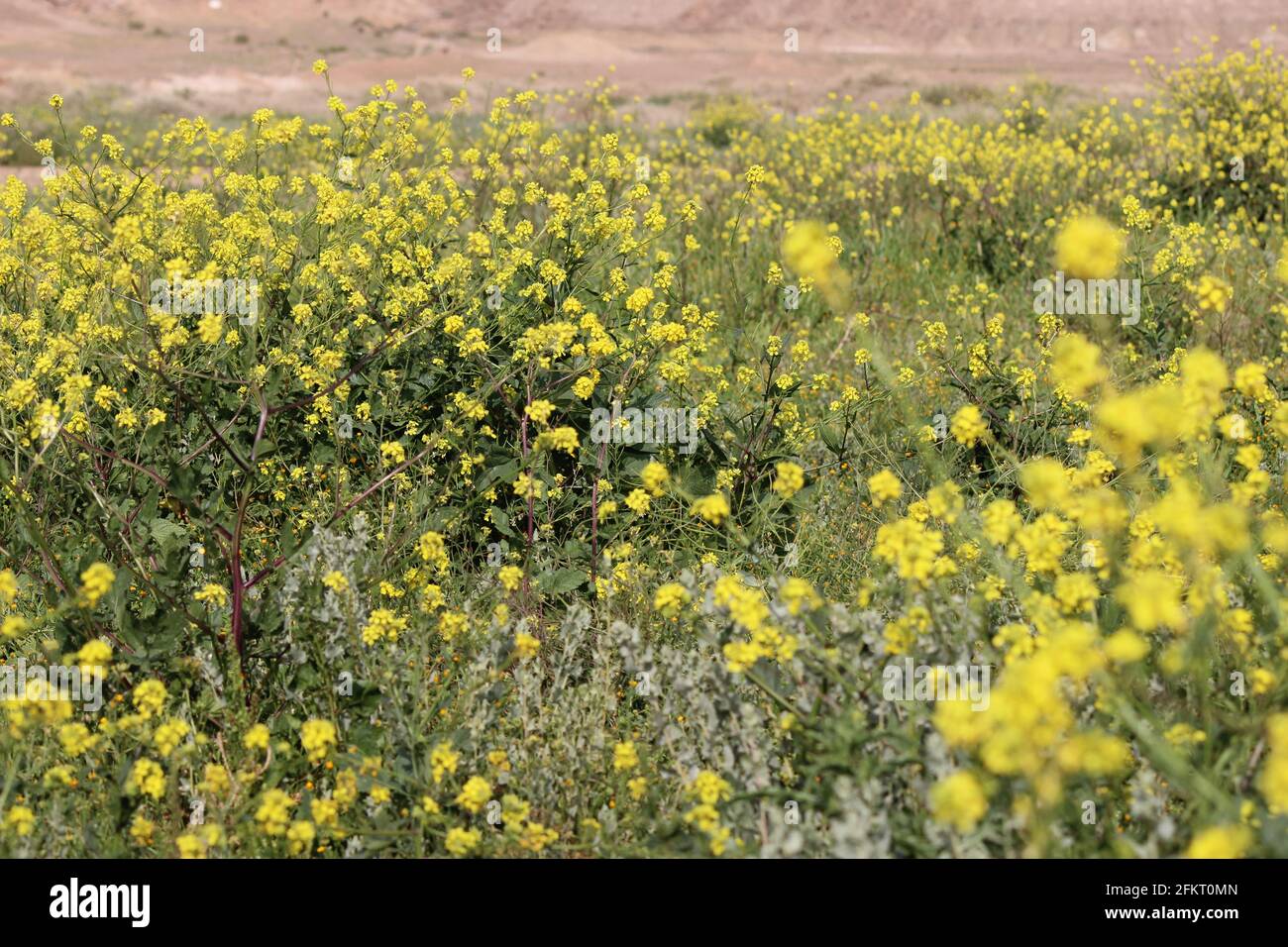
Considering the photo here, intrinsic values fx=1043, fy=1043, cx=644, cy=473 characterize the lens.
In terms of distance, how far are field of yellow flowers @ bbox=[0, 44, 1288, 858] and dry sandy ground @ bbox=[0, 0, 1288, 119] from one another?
2493 cm

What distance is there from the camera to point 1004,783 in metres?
1.87

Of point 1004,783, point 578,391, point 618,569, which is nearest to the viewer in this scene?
point 1004,783

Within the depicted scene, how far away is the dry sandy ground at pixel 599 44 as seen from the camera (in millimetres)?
32969

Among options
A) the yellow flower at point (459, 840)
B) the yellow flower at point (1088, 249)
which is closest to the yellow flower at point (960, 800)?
the yellow flower at point (1088, 249)

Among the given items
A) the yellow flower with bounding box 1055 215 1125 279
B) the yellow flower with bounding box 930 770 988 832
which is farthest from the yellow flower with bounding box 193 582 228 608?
the yellow flower with bounding box 1055 215 1125 279

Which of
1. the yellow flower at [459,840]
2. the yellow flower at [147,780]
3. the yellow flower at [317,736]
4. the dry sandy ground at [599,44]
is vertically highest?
the dry sandy ground at [599,44]

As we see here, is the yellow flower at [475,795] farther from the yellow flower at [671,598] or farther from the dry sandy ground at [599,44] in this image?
the dry sandy ground at [599,44]

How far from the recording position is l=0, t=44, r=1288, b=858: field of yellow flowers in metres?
2.03

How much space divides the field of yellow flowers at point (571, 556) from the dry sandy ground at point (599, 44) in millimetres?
24926

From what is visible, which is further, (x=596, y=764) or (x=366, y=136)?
(x=366, y=136)

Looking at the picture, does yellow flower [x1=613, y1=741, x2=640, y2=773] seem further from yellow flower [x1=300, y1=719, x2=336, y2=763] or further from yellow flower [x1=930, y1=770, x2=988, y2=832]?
yellow flower [x1=930, y1=770, x2=988, y2=832]
